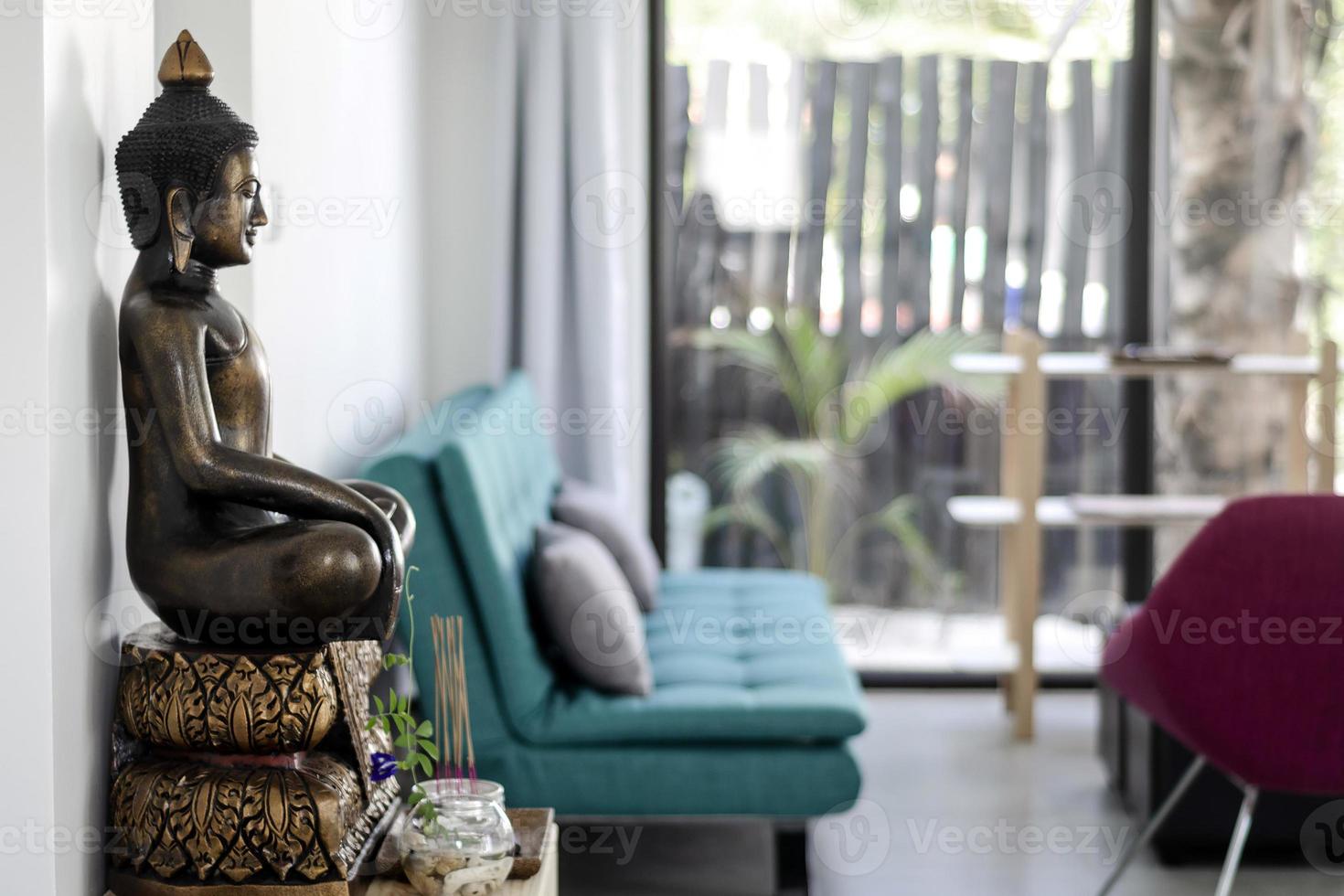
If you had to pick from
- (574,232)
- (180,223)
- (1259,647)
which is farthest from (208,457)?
(574,232)

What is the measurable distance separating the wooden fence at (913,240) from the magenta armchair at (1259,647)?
1826 mm

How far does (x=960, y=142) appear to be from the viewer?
4.15m

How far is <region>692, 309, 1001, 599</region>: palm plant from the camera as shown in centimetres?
421

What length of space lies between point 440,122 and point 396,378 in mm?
892

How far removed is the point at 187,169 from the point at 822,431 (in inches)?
113

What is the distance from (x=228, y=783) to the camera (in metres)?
1.54

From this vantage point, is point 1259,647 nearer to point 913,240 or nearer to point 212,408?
point 212,408

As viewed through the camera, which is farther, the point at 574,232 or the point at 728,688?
the point at 574,232

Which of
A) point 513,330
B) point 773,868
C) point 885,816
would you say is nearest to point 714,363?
point 513,330

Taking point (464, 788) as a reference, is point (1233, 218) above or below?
above

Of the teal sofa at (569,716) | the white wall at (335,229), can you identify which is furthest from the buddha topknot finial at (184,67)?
the teal sofa at (569,716)

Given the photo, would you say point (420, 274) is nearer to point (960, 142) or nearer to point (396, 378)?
point (396, 378)

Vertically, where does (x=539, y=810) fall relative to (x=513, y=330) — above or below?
below

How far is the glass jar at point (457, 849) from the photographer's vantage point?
1.65 meters
